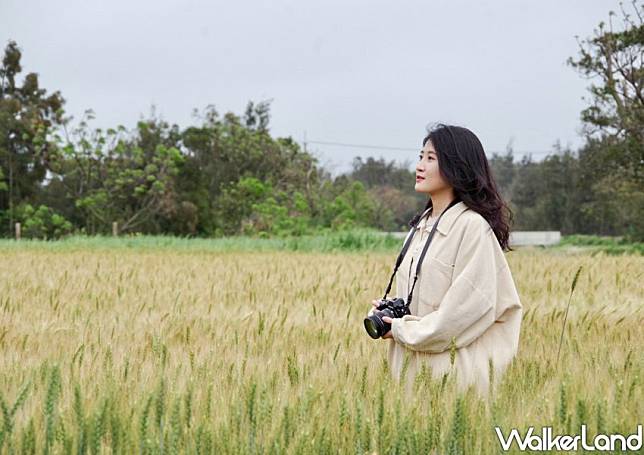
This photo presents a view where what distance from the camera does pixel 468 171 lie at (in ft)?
9.63

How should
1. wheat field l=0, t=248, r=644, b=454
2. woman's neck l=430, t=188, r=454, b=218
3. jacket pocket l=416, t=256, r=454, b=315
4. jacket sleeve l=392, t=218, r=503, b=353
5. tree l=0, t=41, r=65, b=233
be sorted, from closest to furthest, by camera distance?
1. wheat field l=0, t=248, r=644, b=454
2. jacket sleeve l=392, t=218, r=503, b=353
3. jacket pocket l=416, t=256, r=454, b=315
4. woman's neck l=430, t=188, r=454, b=218
5. tree l=0, t=41, r=65, b=233

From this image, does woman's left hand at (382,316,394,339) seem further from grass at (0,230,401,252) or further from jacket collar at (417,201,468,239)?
grass at (0,230,401,252)

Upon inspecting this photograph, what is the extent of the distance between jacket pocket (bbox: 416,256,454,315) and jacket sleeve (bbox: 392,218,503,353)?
0.04 meters

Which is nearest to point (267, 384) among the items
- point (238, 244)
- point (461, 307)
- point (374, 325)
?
point (374, 325)

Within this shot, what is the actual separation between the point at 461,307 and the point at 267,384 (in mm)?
808

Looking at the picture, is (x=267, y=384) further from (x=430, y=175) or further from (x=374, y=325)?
(x=430, y=175)

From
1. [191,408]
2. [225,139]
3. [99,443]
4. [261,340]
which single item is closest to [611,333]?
[261,340]

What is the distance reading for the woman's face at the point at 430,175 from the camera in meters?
2.95

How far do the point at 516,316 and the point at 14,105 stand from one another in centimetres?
3235

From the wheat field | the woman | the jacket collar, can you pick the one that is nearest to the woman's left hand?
the woman

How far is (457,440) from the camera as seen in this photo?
1.90 meters

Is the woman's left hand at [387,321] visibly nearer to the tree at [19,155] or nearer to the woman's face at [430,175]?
the woman's face at [430,175]

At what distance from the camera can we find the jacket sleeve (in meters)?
2.73

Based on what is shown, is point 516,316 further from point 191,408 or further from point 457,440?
point 191,408
